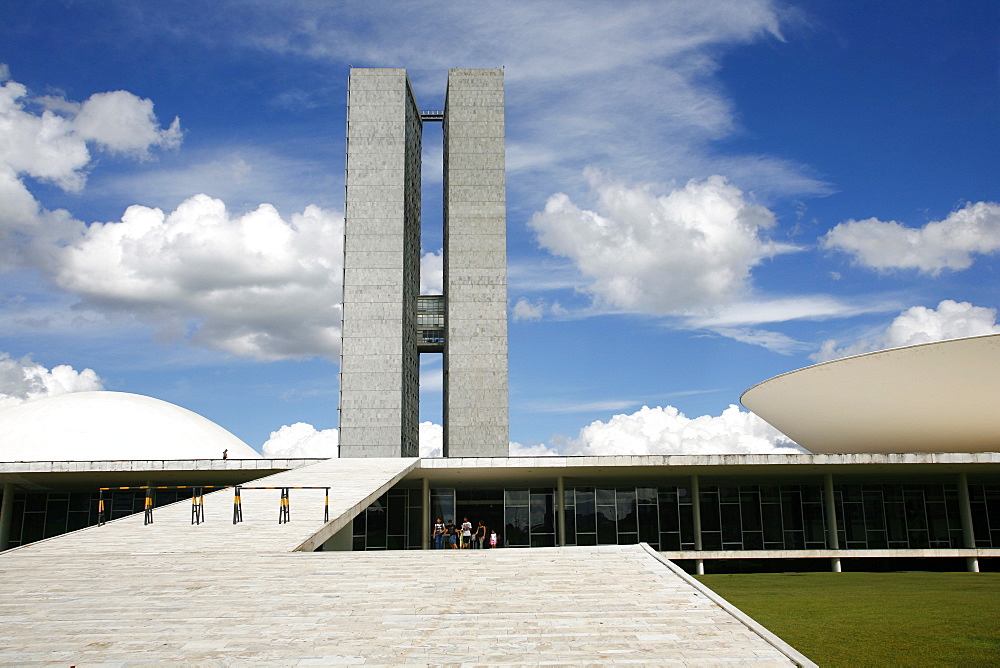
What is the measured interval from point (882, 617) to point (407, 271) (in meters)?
43.4

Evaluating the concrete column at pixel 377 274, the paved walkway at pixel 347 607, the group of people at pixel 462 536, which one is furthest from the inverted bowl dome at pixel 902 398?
the concrete column at pixel 377 274

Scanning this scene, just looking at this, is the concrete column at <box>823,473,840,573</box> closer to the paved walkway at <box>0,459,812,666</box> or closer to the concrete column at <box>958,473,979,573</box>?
the concrete column at <box>958,473,979,573</box>

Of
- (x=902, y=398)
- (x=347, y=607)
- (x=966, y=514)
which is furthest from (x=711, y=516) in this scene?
(x=347, y=607)

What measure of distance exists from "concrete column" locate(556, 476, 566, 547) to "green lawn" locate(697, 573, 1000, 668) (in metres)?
7.03

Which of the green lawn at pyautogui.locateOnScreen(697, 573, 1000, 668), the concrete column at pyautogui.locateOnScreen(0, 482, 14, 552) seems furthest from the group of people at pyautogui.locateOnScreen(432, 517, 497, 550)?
the concrete column at pyautogui.locateOnScreen(0, 482, 14, 552)

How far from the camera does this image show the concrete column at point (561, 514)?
2778cm

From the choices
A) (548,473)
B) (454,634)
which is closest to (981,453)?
(548,473)

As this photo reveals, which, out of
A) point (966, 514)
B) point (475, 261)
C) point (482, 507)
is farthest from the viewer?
point (475, 261)

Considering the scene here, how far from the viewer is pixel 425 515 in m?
28.1

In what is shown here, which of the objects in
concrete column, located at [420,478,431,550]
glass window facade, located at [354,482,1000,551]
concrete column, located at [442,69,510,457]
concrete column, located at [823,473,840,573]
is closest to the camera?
concrete column, located at [823,473,840,573]

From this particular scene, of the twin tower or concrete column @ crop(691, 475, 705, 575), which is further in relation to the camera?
the twin tower

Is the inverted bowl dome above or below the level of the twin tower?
below

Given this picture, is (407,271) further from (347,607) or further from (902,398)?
(347,607)

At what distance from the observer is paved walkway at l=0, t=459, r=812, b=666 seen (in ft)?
25.2
